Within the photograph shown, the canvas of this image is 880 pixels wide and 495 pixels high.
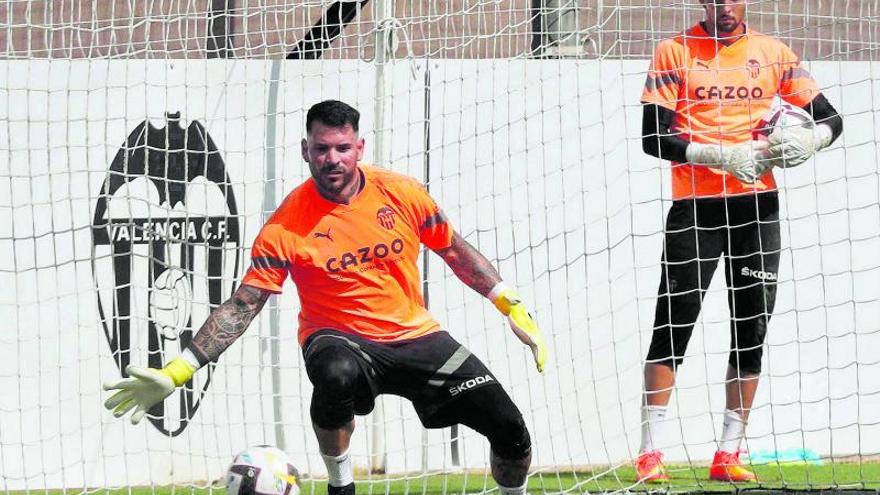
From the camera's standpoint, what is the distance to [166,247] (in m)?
7.45

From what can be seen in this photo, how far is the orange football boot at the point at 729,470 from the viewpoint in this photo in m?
6.64

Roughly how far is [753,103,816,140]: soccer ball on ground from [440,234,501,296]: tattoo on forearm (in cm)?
151

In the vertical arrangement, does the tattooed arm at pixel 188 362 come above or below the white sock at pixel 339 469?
above

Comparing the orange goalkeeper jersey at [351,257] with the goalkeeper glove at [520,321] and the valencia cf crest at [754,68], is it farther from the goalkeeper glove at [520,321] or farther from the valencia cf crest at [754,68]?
the valencia cf crest at [754,68]

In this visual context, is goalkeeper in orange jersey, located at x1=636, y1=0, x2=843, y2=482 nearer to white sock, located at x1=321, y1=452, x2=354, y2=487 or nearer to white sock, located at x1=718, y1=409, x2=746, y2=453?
white sock, located at x1=718, y1=409, x2=746, y2=453

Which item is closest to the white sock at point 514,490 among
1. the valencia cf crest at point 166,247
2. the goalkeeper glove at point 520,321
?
the goalkeeper glove at point 520,321

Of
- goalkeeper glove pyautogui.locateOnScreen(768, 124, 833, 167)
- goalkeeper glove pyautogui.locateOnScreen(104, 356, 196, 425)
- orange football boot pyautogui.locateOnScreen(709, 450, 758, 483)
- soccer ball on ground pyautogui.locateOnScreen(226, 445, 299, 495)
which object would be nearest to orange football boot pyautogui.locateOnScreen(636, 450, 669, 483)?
orange football boot pyautogui.locateOnScreen(709, 450, 758, 483)

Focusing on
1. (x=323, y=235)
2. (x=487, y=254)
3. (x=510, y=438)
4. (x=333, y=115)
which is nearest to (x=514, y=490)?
(x=510, y=438)

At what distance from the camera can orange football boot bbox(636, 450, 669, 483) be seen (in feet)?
21.8

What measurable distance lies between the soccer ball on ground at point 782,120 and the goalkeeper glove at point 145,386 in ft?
9.39

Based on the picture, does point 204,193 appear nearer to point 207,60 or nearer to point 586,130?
point 207,60

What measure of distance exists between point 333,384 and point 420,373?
40 centimetres

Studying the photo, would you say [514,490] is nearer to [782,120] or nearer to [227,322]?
[227,322]

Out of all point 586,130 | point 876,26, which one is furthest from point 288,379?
point 876,26
